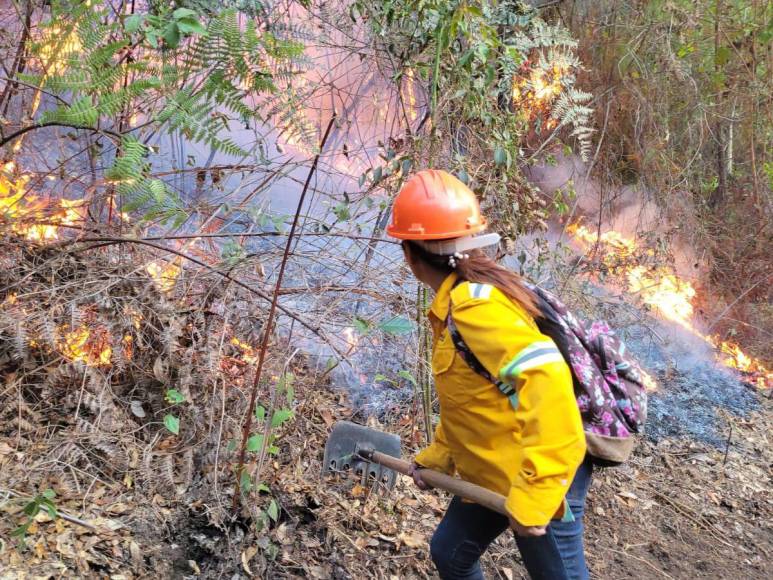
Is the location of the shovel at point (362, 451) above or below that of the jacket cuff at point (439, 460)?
below

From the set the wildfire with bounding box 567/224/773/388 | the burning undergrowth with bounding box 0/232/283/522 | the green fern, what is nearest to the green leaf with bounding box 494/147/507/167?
the burning undergrowth with bounding box 0/232/283/522

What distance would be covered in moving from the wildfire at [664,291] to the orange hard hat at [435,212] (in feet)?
15.1

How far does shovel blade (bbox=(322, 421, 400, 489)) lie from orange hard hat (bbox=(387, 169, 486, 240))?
142cm

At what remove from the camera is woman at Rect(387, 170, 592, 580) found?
1.85 m

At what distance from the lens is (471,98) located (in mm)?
3770

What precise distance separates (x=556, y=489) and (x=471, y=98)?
8.36ft

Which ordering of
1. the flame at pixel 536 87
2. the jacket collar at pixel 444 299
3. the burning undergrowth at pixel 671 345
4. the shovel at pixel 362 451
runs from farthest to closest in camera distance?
the burning undergrowth at pixel 671 345, the flame at pixel 536 87, the shovel at pixel 362 451, the jacket collar at pixel 444 299

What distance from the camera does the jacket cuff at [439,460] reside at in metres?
2.48

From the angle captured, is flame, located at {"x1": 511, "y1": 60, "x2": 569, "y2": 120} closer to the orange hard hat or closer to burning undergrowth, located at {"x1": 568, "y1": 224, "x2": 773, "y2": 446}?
burning undergrowth, located at {"x1": 568, "y1": 224, "x2": 773, "y2": 446}

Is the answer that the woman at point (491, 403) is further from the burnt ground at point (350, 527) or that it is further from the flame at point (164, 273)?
the flame at point (164, 273)

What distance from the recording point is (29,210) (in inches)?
140

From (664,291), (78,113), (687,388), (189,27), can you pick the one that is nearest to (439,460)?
(189,27)

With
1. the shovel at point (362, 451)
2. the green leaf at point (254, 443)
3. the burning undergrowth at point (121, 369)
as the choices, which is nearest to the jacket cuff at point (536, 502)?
the shovel at point (362, 451)

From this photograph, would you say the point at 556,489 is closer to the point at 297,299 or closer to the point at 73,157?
the point at 297,299
